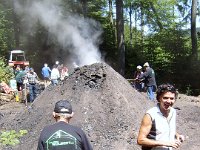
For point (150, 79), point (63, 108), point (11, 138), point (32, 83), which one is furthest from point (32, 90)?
point (63, 108)

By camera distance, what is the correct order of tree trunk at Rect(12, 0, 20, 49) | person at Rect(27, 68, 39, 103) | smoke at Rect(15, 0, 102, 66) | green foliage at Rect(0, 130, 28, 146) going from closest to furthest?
1. green foliage at Rect(0, 130, 28, 146)
2. person at Rect(27, 68, 39, 103)
3. smoke at Rect(15, 0, 102, 66)
4. tree trunk at Rect(12, 0, 20, 49)

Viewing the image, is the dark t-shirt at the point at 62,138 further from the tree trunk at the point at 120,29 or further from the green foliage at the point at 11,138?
the tree trunk at the point at 120,29

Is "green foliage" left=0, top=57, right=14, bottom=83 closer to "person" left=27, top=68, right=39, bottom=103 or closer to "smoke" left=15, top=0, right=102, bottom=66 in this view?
"person" left=27, top=68, right=39, bottom=103

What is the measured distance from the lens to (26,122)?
11.0 metres

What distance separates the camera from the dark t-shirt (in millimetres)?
3523

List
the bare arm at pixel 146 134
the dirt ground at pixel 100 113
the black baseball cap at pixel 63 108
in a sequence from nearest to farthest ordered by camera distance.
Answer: the black baseball cap at pixel 63 108, the bare arm at pixel 146 134, the dirt ground at pixel 100 113

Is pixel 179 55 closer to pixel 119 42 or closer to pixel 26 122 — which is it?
pixel 119 42

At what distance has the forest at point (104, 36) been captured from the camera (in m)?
25.5

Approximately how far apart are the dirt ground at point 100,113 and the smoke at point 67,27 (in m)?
15.8

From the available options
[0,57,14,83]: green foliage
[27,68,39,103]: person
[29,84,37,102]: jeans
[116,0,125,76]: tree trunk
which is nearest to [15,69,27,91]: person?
[27,68,39,103]: person

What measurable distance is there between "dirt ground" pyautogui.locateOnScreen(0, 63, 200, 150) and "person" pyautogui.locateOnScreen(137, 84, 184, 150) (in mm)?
5344

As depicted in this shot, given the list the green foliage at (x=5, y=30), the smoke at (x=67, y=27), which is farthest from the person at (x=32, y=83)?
the green foliage at (x=5, y=30)

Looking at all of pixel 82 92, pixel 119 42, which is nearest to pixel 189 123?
pixel 82 92

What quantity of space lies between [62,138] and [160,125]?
3.27 ft
